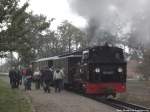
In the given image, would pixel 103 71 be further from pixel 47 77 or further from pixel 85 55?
pixel 47 77

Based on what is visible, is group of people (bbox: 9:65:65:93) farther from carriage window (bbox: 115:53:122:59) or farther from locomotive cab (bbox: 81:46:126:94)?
carriage window (bbox: 115:53:122:59)

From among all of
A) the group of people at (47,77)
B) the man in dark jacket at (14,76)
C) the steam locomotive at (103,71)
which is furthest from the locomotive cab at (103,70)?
the man in dark jacket at (14,76)

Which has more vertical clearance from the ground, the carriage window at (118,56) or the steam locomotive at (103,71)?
the carriage window at (118,56)

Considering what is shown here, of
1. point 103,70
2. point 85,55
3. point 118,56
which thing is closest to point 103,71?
point 103,70

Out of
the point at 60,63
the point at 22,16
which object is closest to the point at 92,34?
the point at 60,63

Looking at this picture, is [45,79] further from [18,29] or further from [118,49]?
[18,29]

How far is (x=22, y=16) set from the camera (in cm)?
2162

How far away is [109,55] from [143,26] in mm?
2579

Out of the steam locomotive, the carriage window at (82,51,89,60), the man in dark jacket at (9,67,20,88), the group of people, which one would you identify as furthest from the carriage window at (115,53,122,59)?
the man in dark jacket at (9,67,20,88)

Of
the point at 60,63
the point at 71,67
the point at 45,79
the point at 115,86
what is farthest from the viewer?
the point at 60,63

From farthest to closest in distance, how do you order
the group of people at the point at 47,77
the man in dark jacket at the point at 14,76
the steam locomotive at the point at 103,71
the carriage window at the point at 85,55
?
the man in dark jacket at the point at 14,76, the group of people at the point at 47,77, the carriage window at the point at 85,55, the steam locomotive at the point at 103,71

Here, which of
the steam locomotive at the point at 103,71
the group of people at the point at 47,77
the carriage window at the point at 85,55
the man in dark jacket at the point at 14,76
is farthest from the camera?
the man in dark jacket at the point at 14,76

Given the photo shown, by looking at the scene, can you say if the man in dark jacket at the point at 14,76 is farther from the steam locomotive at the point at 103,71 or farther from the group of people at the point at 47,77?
the steam locomotive at the point at 103,71

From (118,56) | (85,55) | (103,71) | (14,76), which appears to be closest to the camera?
(103,71)
